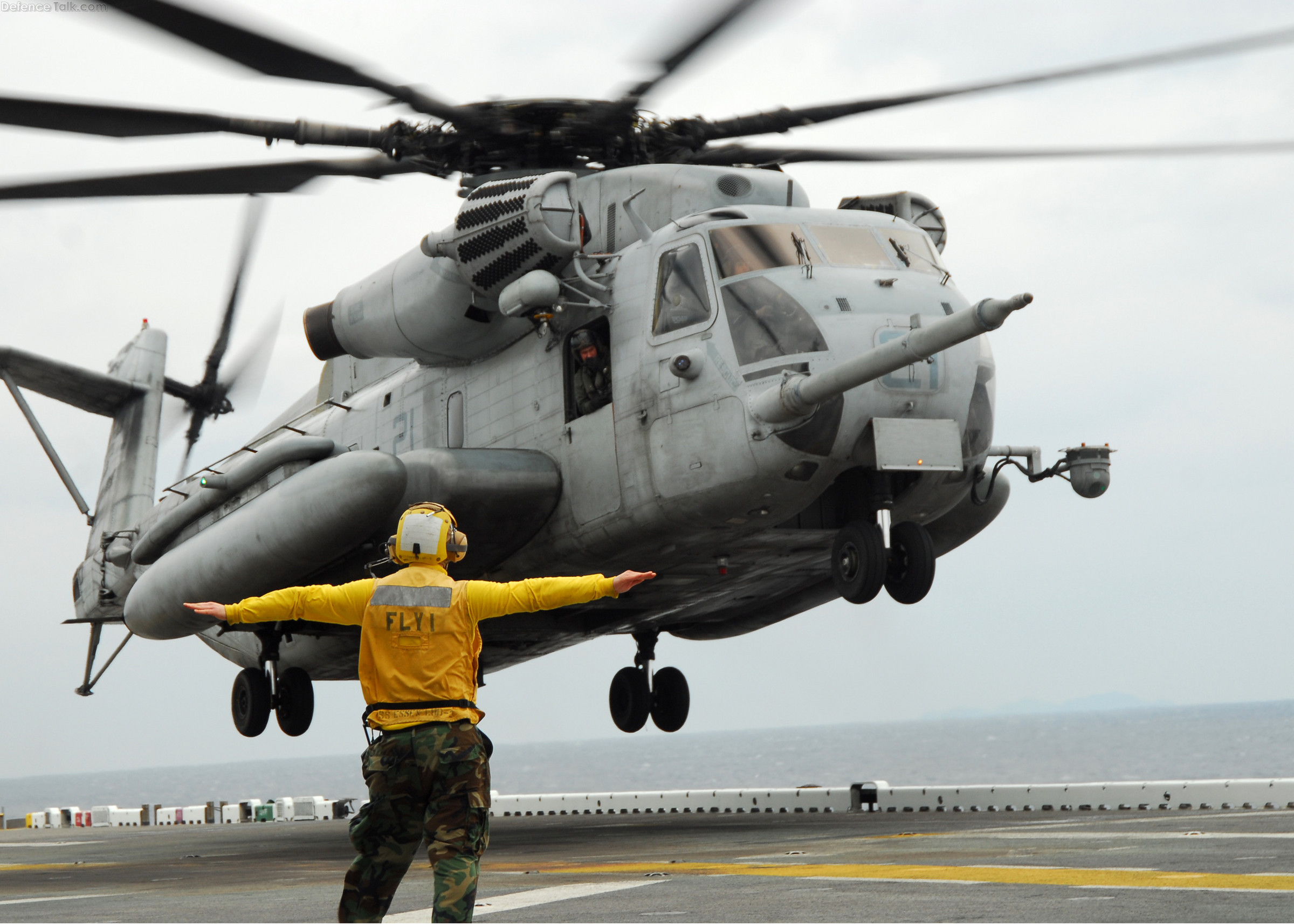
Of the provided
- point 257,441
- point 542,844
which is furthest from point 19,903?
point 257,441

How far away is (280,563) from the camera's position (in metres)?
14.1

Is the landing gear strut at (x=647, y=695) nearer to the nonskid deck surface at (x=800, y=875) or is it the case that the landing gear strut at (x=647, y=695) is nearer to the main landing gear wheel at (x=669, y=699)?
the main landing gear wheel at (x=669, y=699)

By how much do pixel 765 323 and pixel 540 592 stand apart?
279 inches

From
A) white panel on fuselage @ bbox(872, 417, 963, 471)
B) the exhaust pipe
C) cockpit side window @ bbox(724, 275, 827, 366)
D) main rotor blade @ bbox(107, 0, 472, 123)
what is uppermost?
main rotor blade @ bbox(107, 0, 472, 123)

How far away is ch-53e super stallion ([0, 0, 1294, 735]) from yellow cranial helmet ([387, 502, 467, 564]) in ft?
17.8

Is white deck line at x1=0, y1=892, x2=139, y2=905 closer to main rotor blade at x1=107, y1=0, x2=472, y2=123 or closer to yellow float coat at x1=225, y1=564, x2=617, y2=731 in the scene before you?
yellow float coat at x1=225, y1=564, x2=617, y2=731

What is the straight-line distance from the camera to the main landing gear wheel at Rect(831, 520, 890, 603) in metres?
12.3

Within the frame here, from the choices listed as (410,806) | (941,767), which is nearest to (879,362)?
(410,806)

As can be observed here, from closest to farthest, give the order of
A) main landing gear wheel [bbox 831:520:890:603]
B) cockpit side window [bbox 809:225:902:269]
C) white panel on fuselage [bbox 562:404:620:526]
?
main landing gear wheel [bbox 831:520:890:603] → cockpit side window [bbox 809:225:902:269] → white panel on fuselage [bbox 562:404:620:526]

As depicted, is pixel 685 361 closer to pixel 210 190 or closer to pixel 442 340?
pixel 442 340

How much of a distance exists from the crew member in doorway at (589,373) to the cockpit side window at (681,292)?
852 millimetres

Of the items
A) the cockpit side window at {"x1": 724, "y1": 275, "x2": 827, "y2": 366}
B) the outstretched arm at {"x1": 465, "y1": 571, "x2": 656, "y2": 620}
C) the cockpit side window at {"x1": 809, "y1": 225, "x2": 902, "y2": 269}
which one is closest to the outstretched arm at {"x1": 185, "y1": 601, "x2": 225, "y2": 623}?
the outstretched arm at {"x1": 465, "y1": 571, "x2": 656, "y2": 620}

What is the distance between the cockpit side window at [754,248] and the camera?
41.6ft

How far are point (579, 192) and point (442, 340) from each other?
2084 millimetres
